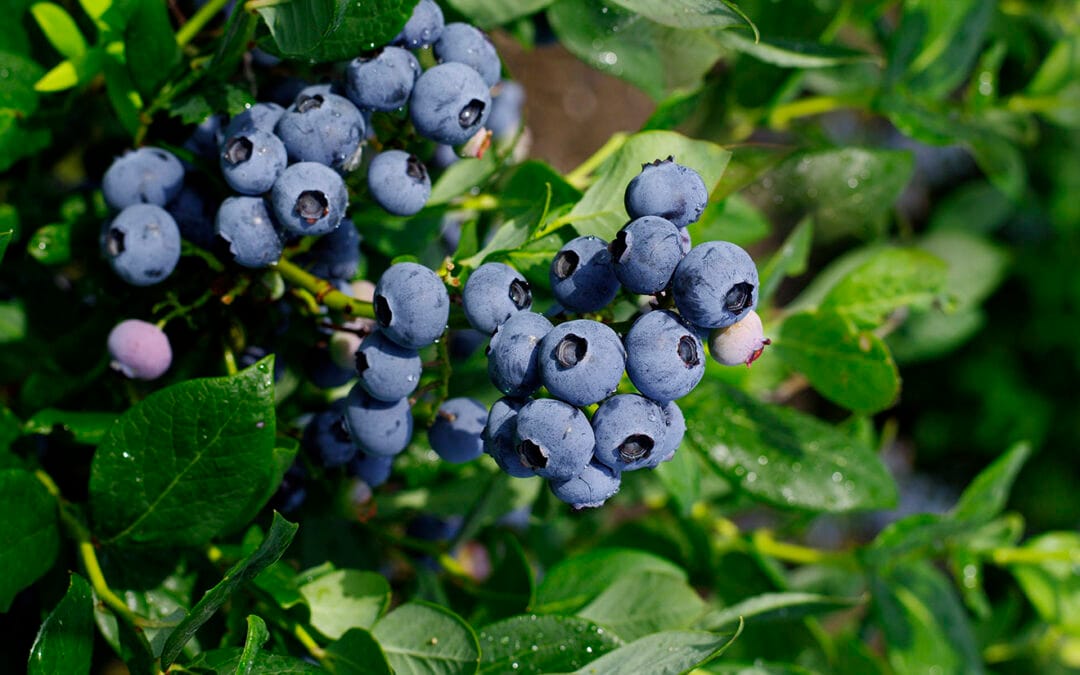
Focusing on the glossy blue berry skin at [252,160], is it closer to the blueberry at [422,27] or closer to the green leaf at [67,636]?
the blueberry at [422,27]

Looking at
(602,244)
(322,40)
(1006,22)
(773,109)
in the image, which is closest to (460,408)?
(602,244)

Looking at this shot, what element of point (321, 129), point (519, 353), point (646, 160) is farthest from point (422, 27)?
point (519, 353)

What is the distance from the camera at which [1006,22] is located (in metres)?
1.98

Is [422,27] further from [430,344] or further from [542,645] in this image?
[542,645]

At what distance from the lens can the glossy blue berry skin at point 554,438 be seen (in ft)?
2.38

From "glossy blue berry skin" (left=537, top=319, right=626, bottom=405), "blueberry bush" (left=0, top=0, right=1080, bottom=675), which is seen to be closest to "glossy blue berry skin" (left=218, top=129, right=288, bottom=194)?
"blueberry bush" (left=0, top=0, right=1080, bottom=675)

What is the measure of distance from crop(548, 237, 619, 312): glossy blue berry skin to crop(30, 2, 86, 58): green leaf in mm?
633

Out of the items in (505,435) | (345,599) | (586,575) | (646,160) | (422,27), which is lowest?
(586,575)

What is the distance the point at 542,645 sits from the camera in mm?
958

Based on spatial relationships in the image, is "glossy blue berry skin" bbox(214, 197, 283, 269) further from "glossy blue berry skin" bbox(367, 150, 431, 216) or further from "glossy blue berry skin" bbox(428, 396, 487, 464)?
"glossy blue berry skin" bbox(428, 396, 487, 464)

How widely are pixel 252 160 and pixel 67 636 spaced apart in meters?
0.45

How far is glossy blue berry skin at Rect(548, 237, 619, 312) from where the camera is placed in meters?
0.79

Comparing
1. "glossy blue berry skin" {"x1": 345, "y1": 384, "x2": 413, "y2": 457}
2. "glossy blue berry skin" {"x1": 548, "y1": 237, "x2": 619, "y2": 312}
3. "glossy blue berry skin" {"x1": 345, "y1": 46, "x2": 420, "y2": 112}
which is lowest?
"glossy blue berry skin" {"x1": 345, "y1": 384, "x2": 413, "y2": 457}

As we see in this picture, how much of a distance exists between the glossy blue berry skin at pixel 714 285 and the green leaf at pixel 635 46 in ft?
1.45
